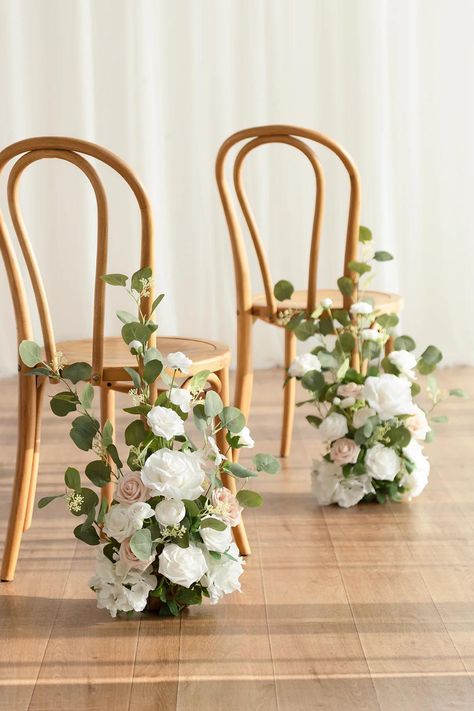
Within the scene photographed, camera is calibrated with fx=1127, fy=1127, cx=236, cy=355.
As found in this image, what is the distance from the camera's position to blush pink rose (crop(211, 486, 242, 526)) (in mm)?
1917

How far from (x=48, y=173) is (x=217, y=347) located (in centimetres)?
212

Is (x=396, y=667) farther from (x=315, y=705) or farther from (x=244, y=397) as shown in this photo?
(x=244, y=397)

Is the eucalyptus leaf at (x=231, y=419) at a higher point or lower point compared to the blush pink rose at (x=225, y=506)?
higher

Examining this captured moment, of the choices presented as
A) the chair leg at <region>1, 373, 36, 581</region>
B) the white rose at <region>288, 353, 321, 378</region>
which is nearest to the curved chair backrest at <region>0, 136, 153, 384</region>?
the chair leg at <region>1, 373, 36, 581</region>

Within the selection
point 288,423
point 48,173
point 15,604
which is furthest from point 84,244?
point 15,604

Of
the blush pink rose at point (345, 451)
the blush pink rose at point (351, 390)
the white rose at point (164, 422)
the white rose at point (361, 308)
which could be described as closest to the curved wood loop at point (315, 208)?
the white rose at point (361, 308)

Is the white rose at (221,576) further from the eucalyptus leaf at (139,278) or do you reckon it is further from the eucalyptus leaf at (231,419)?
the eucalyptus leaf at (139,278)

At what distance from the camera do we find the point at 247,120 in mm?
4184

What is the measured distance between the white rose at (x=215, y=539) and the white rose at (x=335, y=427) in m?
0.61

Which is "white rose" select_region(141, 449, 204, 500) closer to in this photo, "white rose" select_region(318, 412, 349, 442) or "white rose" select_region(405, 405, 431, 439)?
"white rose" select_region(318, 412, 349, 442)

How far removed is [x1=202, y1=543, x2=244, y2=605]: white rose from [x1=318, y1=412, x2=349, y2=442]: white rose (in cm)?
59

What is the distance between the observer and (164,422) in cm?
187

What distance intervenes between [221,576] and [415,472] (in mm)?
733

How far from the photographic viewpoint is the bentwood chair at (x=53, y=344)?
76.2 inches
